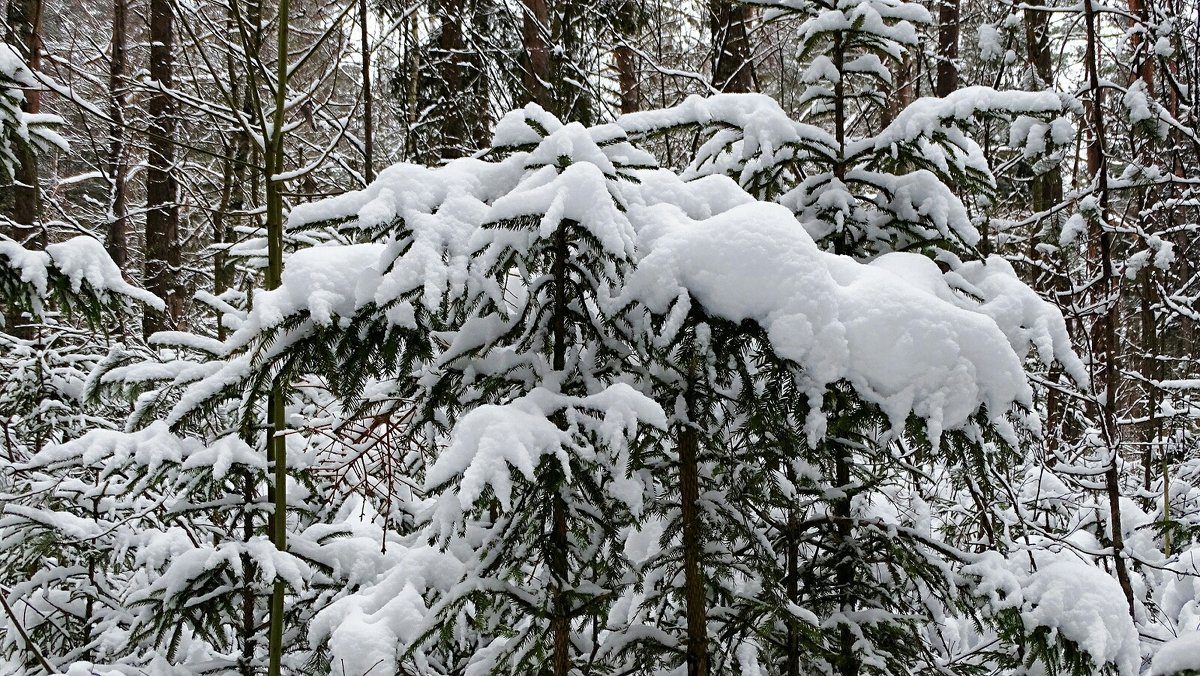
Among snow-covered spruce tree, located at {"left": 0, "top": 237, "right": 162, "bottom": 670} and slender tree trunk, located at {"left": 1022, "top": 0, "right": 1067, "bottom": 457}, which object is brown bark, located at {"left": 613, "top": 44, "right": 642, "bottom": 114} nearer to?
slender tree trunk, located at {"left": 1022, "top": 0, "right": 1067, "bottom": 457}

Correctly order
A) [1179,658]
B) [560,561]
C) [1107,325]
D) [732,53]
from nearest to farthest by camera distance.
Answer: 1. [1179,658]
2. [560,561]
3. [1107,325]
4. [732,53]

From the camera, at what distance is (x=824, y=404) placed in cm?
215

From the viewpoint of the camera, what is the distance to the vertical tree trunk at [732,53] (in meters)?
6.29

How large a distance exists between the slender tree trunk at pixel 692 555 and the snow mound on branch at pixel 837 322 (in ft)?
1.58

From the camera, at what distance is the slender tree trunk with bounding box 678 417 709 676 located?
2363 millimetres

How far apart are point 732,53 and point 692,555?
18.0 ft

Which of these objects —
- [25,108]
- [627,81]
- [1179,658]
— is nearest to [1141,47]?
[1179,658]

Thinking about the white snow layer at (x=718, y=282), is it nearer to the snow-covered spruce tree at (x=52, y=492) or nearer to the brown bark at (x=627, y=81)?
the snow-covered spruce tree at (x=52, y=492)

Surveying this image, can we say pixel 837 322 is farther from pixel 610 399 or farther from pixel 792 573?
pixel 792 573

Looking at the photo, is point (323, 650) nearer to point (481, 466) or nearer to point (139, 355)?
point (481, 466)

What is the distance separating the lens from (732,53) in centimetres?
668

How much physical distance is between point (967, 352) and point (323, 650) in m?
2.25

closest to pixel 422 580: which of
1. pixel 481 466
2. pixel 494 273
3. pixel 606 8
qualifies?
pixel 481 466

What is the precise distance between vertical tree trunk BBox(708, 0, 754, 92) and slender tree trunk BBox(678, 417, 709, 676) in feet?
15.0
